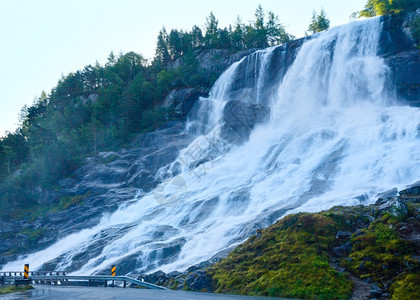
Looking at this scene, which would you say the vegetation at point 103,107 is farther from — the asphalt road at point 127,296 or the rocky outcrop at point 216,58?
the asphalt road at point 127,296

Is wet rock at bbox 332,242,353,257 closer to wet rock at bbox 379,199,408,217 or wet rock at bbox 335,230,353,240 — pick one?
wet rock at bbox 335,230,353,240

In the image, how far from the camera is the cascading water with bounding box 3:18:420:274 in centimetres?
3056

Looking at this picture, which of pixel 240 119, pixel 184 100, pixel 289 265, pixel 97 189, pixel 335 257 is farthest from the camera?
pixel 184 100

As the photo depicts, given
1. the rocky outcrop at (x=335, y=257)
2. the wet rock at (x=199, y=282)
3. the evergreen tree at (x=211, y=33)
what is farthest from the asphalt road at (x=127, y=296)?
the evergreen tree at (x=211, y=33)

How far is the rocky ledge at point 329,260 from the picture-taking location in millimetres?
14852

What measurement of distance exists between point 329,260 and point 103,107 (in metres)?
71.8

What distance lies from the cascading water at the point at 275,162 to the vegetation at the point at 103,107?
14564mm

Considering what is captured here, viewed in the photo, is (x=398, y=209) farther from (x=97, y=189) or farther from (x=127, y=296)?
(x=97, y=189)

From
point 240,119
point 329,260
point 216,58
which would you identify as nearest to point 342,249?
point 329,260

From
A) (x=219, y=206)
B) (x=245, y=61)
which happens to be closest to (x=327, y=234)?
(x=219, y=206)

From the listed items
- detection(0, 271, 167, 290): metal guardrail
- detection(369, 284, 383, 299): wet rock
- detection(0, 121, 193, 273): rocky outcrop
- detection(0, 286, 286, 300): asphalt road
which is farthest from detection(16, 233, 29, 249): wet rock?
detection(369, 284, 383, 299): wet rock

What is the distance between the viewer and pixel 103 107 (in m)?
82.9

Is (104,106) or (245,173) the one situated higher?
(104,106)

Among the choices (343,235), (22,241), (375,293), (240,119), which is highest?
(240,119)
